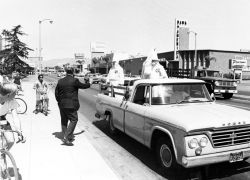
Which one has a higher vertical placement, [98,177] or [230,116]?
[230,116]

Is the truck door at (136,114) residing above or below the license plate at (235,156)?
above

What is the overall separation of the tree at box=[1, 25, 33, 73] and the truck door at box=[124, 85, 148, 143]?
2218 inches

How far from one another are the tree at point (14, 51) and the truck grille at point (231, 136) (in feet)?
193

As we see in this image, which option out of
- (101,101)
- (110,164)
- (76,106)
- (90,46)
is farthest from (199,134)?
(90,46)

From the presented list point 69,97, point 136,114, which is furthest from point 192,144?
point 69,97

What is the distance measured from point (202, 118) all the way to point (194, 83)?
1717 mm

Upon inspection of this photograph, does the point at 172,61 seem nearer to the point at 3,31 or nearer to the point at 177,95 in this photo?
the point at 3,31

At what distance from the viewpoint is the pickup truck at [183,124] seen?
473 centimetres

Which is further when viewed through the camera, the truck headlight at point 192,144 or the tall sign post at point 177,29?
the tall sign post at point 177,29

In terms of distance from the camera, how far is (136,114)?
649 cm

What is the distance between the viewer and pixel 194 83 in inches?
259

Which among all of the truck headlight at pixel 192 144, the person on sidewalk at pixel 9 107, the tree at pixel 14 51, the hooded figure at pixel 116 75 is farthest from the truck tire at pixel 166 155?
the tree at pixel 14 51

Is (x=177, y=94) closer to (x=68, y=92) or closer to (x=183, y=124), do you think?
(x=183, y=124)

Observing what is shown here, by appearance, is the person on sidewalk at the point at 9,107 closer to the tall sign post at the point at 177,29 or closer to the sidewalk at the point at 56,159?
the sidewalk at the point at 56,159
